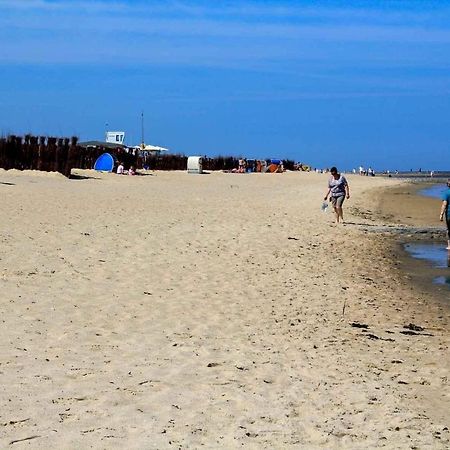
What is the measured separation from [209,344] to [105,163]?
36.8 meters

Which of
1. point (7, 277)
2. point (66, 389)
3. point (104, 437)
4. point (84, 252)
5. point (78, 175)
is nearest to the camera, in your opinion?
point (104, 437)

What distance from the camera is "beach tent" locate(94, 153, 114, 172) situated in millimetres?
42156

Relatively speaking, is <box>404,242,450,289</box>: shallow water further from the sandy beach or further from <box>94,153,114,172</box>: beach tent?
<box>94,153,114,172</box>: beach tent

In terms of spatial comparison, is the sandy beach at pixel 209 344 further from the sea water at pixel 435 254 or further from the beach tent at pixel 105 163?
the beach tent at pixel 105 163

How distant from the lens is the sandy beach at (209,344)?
14.6 ft

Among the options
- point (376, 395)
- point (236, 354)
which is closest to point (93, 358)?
point (236, 354)

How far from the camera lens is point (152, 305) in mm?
7941

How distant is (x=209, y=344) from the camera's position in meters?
6.51

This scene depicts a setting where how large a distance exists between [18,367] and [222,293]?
379 cm

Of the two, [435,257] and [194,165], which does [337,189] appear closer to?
[435,257]

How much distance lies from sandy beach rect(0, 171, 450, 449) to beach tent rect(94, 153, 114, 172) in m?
28.6

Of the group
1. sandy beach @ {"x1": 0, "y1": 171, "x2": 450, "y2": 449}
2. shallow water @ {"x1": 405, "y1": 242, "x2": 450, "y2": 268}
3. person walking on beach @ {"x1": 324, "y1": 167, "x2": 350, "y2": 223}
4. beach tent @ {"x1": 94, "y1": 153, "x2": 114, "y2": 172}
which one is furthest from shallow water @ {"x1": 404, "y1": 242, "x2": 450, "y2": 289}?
beach tent @ {"x1": 94, "y1": 153, "x2": 114, "y2": 172}

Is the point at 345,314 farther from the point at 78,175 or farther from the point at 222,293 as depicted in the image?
the point at 78,175

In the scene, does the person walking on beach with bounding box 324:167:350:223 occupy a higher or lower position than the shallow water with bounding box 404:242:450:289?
higher
